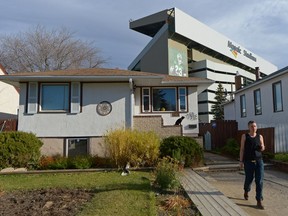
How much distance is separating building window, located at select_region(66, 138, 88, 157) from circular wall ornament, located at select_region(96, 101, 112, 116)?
153cm

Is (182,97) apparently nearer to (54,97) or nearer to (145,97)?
(145,97)

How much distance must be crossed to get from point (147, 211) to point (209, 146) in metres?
16.0

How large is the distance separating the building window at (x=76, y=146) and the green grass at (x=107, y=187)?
3627 millimetres

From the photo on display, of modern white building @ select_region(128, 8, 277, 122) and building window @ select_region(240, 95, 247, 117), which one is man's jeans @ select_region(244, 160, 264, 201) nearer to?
building window @ select_region(240, 95, 247, 117)

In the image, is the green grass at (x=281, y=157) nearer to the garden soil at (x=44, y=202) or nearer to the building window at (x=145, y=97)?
the building window at (x=145, y=97)

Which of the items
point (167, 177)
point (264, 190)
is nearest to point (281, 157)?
Result: point (264, 190)

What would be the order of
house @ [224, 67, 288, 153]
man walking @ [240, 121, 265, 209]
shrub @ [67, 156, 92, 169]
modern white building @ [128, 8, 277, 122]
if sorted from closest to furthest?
man walking @ [240, 121, 265, 209] → shrub @ [67, 156, 92, 169] → house @ [224, 67, 288, 153] → modern white building @ [128, 8, 277, 122]

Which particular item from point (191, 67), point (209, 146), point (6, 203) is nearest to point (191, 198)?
point (6, 203)

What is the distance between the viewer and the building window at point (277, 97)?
17609 millimetres

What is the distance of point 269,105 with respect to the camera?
61.8ft

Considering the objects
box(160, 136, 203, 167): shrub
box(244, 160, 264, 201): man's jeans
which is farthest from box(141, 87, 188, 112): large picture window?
box(244, 160, 264, 201): man's jeans

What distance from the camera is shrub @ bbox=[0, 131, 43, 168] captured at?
11789mm

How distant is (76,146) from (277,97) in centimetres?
1173

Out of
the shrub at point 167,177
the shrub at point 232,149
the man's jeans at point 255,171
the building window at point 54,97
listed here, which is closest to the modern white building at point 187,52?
the shrub at point 232,149
